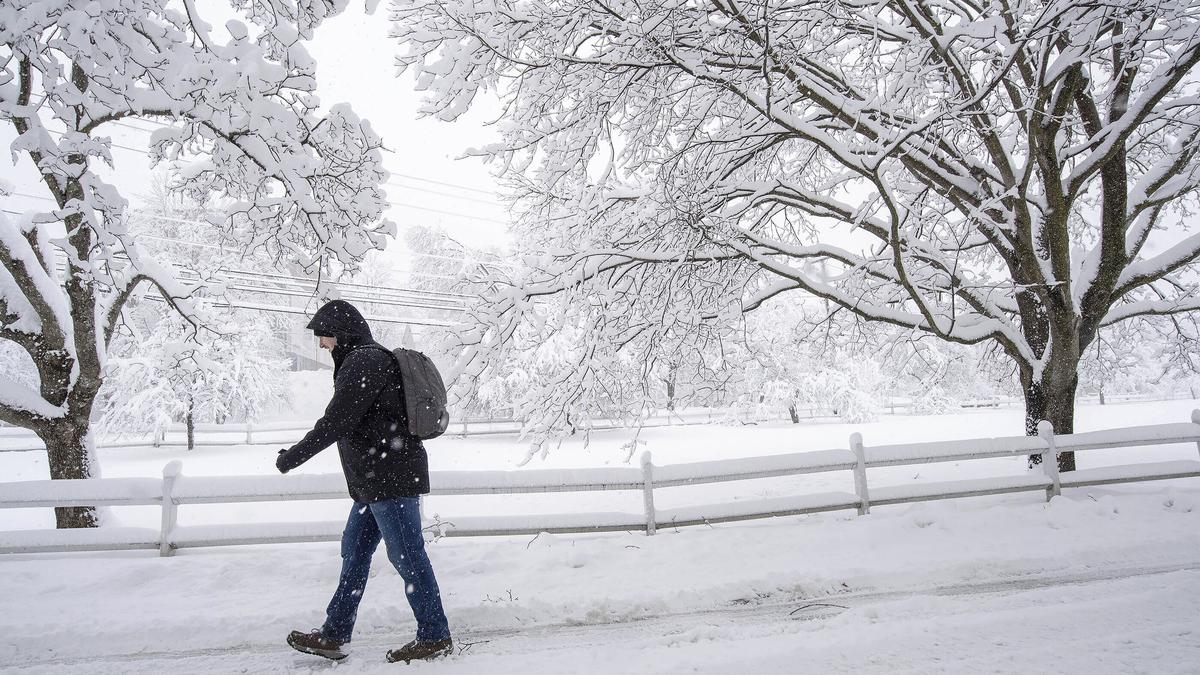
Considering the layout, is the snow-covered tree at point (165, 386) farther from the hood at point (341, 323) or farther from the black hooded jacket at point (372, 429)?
the black hooded jacket at point (372, 429)

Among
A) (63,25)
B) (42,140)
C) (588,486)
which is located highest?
(63,25)

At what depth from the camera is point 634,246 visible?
7016mm

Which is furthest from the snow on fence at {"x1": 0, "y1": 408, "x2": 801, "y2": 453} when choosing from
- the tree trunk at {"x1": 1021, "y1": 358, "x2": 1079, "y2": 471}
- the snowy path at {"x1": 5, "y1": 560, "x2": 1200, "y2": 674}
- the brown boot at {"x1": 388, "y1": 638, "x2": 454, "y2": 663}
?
the brown boot at {"x1": 388, "y1": 638, "x2": 454, "y2": 663}

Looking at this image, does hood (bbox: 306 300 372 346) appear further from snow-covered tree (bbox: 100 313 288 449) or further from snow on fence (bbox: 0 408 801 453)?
snow-covered tree (bbox: 100 313 288 449)

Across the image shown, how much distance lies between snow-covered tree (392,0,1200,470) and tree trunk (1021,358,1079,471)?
0.03m

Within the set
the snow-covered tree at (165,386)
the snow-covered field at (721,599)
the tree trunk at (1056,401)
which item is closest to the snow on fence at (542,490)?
the snow-covered field at (721,599)

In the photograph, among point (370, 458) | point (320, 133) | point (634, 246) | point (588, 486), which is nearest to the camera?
point (370, 458)

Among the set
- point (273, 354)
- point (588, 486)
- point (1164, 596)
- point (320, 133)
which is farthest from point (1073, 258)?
point (273, 354)

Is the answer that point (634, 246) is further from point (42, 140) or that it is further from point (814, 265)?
point (42, 140)

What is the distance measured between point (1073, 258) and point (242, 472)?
67.5ft

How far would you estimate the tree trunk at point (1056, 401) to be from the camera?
24.9 feet

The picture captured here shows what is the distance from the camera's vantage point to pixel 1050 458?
7.12 m

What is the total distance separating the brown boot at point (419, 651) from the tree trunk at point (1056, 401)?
8.07 metres

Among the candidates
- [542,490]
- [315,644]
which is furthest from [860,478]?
[315,644]
